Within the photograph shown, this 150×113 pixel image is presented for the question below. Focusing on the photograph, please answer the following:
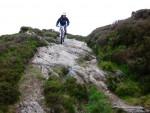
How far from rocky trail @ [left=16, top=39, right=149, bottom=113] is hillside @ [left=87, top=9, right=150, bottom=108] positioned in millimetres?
615

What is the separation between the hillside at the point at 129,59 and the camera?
25.0 meters

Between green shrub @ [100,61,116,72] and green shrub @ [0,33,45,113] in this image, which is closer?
green shrub @ [0,33,45,113]

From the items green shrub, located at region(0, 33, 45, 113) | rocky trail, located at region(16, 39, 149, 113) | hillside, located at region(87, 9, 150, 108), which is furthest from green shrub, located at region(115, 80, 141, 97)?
green shrub, located at region(0, 33, 45, 113)

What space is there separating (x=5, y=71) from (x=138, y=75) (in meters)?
8.28

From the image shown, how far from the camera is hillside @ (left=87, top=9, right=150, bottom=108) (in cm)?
2505

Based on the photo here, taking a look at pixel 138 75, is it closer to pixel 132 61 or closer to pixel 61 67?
pixel 132 61

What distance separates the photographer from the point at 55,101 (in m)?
22.1

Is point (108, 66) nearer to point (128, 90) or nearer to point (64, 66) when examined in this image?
point (64, 66)

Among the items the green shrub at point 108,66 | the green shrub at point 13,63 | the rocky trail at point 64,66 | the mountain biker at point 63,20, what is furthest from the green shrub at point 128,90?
the mountain biker at point 63,20

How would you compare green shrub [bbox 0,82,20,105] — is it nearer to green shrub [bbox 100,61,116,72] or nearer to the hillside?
the hillside

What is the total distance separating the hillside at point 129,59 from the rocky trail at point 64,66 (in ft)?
2.02

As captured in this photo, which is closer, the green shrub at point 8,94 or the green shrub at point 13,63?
the green shrub at point 8,94

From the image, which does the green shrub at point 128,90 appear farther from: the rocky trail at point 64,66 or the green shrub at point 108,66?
the green shrub at point 108,66

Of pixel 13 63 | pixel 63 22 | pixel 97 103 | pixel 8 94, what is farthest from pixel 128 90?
pixel 63 22
